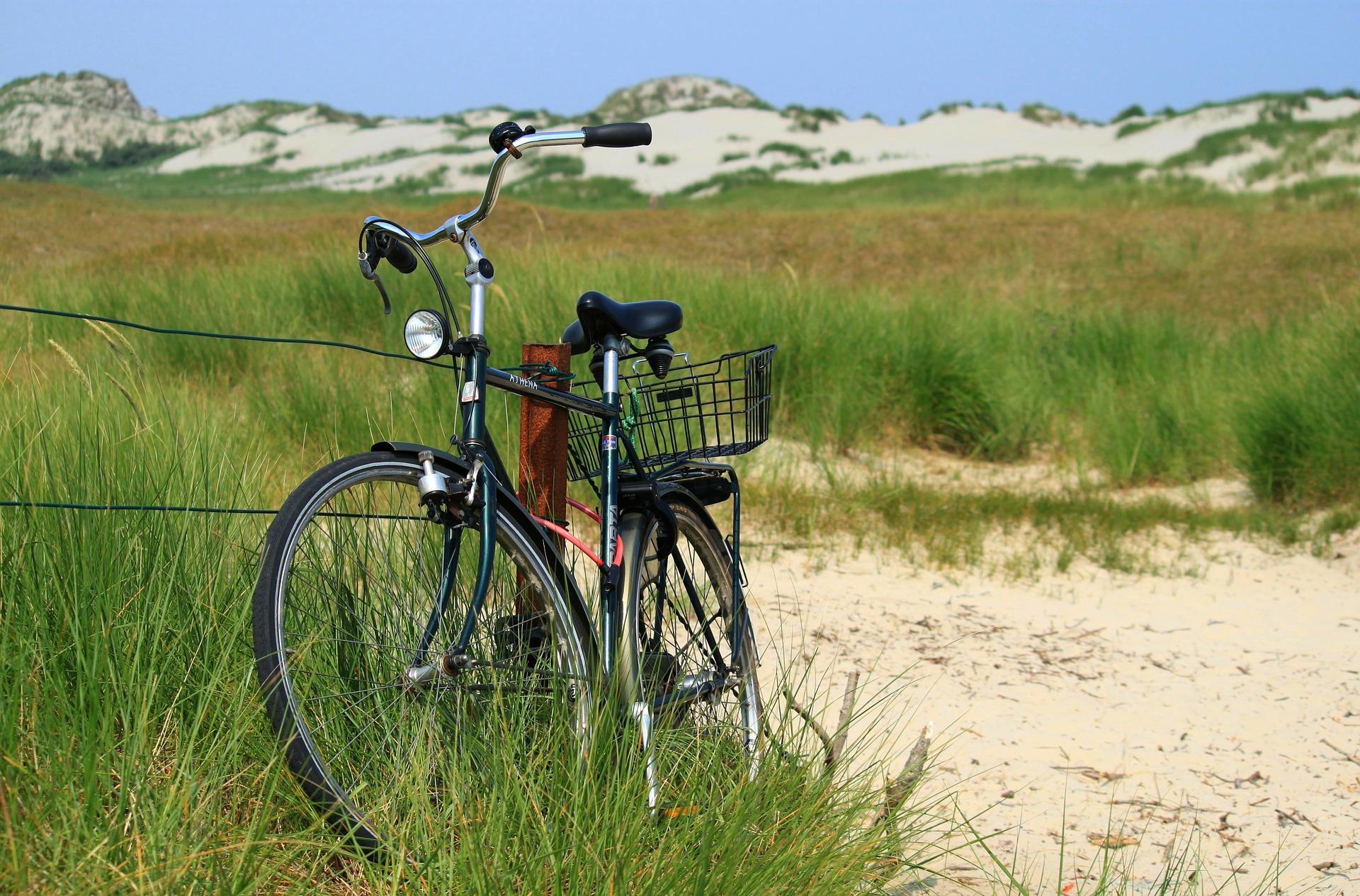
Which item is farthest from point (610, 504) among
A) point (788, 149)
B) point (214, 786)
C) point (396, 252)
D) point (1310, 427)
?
point (788, 149)

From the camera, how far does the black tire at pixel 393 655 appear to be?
1.75 meters

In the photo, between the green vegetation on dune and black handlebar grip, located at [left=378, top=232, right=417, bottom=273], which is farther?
black handlebar grip, located at [left=378, top=232, right=417, bottom=273]

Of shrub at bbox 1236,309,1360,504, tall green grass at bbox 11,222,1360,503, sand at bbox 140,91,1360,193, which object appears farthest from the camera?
sand at bbox 140,91,1360,193

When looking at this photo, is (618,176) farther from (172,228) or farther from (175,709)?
Result: (175,709)

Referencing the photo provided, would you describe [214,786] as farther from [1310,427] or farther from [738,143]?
[738,143]

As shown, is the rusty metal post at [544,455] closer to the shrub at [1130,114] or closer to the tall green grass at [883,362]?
the tall green grass at [883,362]

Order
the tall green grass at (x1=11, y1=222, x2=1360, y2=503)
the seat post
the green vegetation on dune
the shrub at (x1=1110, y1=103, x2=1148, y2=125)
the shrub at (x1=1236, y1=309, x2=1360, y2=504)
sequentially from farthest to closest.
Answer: the shrub at (x1=1110, y1=103, x2=1148, y2=125), the tall green grass at (x1=11, y1=222, x2=1360, y2=503), the shrub at (x1=1236, y1=309, x2=1360, y2=504), the seat post, the green vegetation on dune

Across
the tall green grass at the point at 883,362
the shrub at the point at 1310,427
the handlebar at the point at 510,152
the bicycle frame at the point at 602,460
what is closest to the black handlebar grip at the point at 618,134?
the handlebar at the point at 510,152

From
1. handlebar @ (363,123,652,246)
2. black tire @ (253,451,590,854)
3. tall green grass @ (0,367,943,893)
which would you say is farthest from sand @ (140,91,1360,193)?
tall green grass @ (0,367,943,893)

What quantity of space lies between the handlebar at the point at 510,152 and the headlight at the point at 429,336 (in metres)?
0.14

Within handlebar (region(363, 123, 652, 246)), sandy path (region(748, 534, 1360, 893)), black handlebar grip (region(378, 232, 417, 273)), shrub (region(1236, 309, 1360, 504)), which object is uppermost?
handlebar (region(363, 123, 652, 246))

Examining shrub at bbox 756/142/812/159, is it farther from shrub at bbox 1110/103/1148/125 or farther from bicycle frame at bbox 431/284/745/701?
bicycle frame at bbox 431/284/745/701

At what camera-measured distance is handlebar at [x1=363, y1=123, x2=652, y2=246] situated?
79.4 inches

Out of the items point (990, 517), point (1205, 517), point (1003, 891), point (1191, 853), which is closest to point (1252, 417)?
point (1205, 517)
